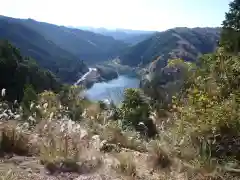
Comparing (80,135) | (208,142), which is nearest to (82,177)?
(80,135)

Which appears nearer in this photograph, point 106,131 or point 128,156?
point 128,156

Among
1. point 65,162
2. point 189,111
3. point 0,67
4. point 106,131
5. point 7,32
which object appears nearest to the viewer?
point 65,162

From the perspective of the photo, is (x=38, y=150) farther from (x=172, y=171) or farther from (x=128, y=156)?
(x=172, y=171)

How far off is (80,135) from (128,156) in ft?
2.30

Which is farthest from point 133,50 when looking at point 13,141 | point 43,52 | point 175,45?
point 13,141

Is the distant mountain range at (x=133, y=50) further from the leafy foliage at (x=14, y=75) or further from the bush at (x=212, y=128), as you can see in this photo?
the bush at (x=212, y=128)

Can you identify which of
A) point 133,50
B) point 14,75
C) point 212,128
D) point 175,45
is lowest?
point 133,50

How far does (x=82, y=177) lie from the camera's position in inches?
147

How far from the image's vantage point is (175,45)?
15438cm

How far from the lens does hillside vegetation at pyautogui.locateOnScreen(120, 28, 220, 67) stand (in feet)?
493

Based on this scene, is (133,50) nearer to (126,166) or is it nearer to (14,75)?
(14,75)

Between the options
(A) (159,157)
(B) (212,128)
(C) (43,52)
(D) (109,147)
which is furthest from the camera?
(C) (43,52)

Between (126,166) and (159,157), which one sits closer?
(126,166)

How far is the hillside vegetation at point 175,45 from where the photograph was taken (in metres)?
150
